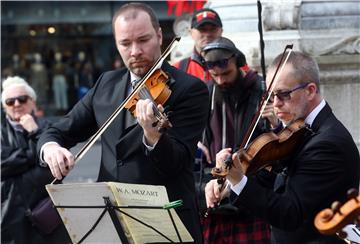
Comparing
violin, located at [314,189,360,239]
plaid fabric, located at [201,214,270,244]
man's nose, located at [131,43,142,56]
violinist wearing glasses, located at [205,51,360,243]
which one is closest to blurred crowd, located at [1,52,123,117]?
plaid fabric, located at [201,214,270,244]

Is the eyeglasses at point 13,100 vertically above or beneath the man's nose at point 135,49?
beneath

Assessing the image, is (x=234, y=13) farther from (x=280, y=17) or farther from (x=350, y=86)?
(x=350, y=86)

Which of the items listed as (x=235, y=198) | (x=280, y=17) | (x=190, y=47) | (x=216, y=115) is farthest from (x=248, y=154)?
(x=190, y=47)

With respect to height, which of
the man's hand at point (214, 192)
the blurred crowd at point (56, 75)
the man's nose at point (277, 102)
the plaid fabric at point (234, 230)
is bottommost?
the blurred crowd at point (56, 75)

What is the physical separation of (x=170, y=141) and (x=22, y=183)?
2788 millimetres

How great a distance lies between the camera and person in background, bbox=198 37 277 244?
454 cm

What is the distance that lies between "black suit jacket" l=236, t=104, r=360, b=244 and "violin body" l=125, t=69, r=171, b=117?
1.70 ft

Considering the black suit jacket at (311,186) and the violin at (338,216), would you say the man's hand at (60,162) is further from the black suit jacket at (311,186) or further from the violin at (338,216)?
the violin at (338,216)

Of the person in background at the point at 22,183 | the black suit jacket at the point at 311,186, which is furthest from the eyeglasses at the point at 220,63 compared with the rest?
the person in background at the point at 22,183

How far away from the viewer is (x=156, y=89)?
3303mm

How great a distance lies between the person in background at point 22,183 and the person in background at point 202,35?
125 centimetres

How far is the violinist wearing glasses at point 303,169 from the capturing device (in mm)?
3078

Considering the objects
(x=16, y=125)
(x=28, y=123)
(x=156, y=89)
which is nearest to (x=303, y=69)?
(x=156, y=89)

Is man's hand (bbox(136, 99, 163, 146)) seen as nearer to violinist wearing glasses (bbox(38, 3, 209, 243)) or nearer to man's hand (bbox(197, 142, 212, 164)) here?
violinist wearing glasses (bbox(38, 3, 209, 243))
